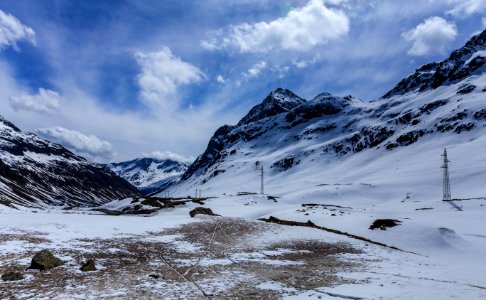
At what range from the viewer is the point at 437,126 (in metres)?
162

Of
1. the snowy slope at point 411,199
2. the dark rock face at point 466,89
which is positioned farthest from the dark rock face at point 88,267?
the dark rock face at point 466,89

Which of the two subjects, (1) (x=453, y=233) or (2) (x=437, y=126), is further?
(2) (x=437, y=126)

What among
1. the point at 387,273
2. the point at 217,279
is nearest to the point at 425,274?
→ the point at 387,273

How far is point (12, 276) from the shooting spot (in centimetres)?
1426

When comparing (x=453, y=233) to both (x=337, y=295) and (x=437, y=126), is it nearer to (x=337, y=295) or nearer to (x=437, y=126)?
(x=337, y=295)

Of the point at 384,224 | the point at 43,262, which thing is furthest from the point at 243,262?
the point at 384,224

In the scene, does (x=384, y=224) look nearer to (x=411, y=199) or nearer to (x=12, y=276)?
(x=12, y=276)

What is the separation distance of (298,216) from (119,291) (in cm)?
4268

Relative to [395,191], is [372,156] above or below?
above

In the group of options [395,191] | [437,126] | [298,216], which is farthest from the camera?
[437,126]

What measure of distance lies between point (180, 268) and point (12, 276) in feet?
25.0

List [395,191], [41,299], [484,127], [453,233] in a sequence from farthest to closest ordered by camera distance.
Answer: [484,127], [395,191], [453,233], [41,299]

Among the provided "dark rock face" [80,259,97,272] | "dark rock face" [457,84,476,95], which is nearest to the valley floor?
"dark rock face" [80,259,97,272]

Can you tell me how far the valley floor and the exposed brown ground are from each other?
5cm
